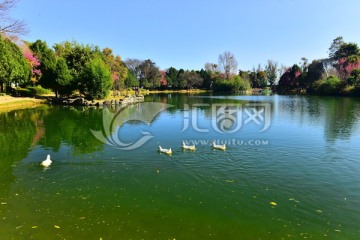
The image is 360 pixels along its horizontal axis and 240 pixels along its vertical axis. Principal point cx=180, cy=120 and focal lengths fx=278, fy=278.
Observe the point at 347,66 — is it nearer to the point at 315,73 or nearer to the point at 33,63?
the point at 315,73

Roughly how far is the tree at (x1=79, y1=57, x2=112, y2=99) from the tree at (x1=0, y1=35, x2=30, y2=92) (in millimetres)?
9553

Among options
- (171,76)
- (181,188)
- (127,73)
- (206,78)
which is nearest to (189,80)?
(206,78)

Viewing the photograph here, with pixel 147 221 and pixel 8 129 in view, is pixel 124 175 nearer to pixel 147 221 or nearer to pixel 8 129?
pixel 147 221

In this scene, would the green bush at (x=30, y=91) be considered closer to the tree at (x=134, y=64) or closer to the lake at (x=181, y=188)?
the lake at (x=181, y=188)

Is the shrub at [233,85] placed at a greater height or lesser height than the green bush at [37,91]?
greater

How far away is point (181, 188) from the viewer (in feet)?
34.0

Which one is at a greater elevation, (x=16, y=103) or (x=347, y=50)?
A: (x=347, y=50)

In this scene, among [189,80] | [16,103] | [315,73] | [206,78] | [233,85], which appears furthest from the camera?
[206,78]

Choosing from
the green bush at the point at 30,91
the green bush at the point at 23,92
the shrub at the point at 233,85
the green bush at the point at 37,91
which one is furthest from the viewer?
the shrub at the point at 233,85

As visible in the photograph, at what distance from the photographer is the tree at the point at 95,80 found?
150 feet

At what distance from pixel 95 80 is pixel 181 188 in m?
39.3

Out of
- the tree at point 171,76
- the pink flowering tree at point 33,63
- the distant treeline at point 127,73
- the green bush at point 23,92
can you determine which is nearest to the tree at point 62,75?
the distant treeline at point 127,73

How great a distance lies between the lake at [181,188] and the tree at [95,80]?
2744cm

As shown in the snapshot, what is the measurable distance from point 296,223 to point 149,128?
1645 centimetres
